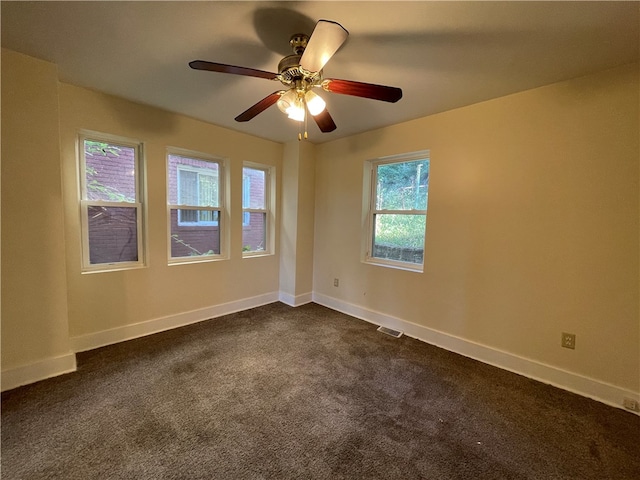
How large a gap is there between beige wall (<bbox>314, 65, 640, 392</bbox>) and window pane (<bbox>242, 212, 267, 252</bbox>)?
74.8 inches

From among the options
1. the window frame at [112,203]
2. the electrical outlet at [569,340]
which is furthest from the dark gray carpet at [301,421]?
the window frame at [112,203]

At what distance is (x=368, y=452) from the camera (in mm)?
1450

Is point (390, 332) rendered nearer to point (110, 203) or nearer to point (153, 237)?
point (153, 237)

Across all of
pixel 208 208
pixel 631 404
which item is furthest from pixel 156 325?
pixel 631 404

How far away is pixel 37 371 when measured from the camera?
197 cm

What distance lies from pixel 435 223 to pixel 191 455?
102 inches

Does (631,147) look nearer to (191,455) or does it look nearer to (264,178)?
(191,455)

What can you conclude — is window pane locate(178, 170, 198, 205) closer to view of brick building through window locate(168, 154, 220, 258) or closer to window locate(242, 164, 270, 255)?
view of brick building through window locate(168, 154, 220, 258)

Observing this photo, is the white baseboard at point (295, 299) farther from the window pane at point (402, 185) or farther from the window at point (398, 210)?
the window pane at point (402, 185)

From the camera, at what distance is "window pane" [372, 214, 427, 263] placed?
2934 mm

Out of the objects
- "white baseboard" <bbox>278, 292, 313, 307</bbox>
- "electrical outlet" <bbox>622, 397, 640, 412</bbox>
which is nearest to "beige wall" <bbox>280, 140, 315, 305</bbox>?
"white baseboard" <bbox>278, 292, 313, 307</bbox>

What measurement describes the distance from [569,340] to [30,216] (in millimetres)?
4055

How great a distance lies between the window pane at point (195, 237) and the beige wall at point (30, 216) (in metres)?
1.04

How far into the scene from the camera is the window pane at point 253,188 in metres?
3.60
